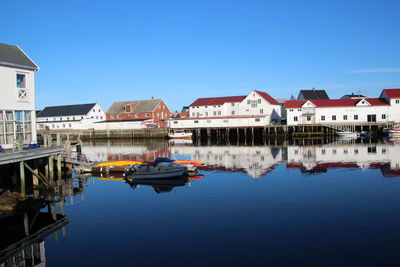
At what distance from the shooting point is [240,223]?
18.1 meters

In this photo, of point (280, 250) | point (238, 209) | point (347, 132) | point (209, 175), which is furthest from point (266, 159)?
point (347, 132)

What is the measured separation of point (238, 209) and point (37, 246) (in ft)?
34.9

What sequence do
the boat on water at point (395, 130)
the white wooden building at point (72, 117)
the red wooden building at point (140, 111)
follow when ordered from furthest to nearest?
the white wooden building at point (72, 117)
the red wooden building at point (140, 111)
the boat on water at point (395, 130)

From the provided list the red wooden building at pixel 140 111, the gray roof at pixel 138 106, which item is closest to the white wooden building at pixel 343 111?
the red wooden building at pixel 140 111

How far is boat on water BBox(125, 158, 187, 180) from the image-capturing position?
101 feet

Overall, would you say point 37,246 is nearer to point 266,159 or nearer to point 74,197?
point 74,197

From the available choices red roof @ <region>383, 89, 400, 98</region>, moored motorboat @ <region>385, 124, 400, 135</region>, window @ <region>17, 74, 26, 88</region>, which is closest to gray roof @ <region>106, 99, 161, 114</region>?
red roof @ <region>383, 89, 400, 98</region>

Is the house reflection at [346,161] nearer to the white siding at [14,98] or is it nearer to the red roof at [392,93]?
the white siding at [14,98]

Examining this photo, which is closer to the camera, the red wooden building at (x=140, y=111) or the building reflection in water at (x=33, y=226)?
the building reflection in water at (x=33, y=226)

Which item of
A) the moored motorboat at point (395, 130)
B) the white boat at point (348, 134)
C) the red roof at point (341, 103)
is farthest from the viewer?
the red roof at point (341, 103)

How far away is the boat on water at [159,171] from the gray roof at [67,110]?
79483mm

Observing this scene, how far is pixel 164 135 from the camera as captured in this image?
90.3m

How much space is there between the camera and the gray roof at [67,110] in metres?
107

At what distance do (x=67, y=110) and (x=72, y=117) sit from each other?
449 centimetres
